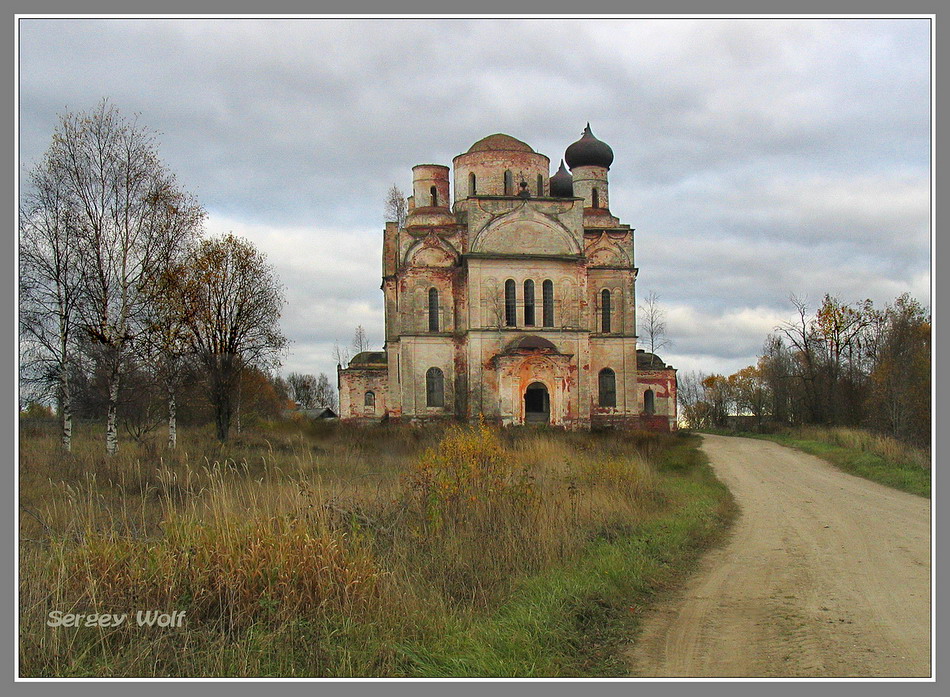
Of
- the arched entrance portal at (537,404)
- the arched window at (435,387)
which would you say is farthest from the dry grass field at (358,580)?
the arched window at (435,387)

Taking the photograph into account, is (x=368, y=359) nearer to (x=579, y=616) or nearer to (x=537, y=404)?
(x=537, y=404)

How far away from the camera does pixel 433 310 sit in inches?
1503

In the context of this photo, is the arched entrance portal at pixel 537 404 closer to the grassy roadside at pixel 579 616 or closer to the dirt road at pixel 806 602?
the dirt road at pixel 806 602

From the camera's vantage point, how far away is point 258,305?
30.0 metres

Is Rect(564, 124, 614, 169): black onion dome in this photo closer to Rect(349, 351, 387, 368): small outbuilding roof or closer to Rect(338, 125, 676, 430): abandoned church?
Rect(338, 125, 676, 430): abandoned church

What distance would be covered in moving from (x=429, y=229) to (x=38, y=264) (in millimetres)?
22021

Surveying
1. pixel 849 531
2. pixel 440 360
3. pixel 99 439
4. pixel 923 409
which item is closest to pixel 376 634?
pixel 849 531

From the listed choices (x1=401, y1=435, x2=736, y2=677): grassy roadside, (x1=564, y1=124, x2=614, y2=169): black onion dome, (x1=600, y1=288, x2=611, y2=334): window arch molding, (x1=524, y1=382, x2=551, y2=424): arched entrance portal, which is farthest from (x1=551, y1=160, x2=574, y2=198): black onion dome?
(x1=401, y1=435, x2=736, y2=677): grassy roadside

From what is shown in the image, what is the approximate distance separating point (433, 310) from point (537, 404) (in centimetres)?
649

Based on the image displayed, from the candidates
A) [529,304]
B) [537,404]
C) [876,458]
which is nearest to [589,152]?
[529,304]

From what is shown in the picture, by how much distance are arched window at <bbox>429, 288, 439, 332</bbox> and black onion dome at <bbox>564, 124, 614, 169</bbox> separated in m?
10.9

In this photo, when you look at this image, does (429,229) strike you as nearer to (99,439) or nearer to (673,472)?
(99,439)

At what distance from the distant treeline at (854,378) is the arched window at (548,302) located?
1342 cm

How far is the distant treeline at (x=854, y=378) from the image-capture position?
25.2m
